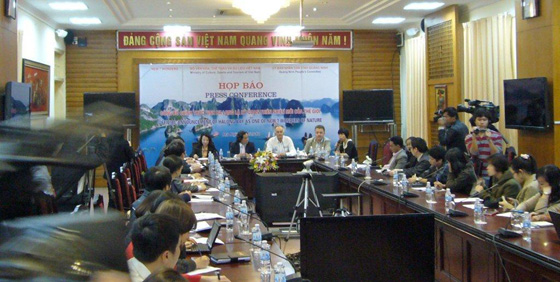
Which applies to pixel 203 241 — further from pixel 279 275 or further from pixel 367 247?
pixel 367 247

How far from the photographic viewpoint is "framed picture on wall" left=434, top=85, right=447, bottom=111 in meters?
10.8

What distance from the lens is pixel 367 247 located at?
2555mm

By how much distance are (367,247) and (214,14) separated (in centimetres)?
985

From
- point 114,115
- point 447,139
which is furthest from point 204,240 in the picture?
point 447,139

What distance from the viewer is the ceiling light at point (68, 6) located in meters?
9.66

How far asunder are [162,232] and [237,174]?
7984 mm

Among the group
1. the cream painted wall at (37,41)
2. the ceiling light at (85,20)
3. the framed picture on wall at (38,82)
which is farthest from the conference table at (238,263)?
the ceiling light at (85,20)

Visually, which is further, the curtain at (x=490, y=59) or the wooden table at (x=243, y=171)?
the wooden table at (x=243, y=171)

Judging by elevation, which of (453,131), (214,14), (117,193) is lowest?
(117,193)

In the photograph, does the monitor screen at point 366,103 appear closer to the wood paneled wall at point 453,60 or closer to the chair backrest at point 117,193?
the wood paneled wall at point 453,60

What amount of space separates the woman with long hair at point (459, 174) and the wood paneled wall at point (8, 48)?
4.85 metres

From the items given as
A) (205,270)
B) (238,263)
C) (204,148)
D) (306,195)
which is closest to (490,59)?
(306,195)

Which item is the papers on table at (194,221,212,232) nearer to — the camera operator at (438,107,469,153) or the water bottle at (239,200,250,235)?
the water bottle at (239,200,250,235)

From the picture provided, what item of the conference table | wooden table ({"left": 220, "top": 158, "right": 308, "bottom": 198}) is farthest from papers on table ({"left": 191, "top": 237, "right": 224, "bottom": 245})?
wooden table ({"left": 220, "top": 158, "right": 308, "bottom": 198})
